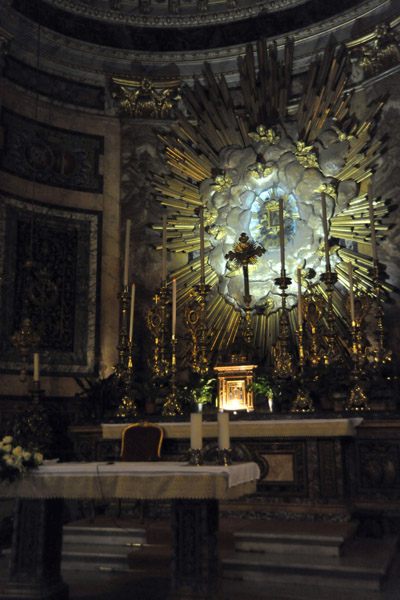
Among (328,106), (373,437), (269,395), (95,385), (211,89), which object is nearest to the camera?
(373,437)

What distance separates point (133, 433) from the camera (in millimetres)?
6145

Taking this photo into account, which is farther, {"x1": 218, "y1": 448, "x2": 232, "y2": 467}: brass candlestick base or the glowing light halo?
the glowing light halo

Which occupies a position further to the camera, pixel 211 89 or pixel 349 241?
pixel 211 89

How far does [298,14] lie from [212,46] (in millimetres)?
1365

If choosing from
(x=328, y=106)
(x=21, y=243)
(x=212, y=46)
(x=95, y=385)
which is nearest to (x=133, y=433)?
(x=95, y=385)

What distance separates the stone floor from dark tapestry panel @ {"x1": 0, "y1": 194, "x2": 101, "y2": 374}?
333 centimetres

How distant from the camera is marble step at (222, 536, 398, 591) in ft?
14.1

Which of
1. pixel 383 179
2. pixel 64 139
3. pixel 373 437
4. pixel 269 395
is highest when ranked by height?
pixel 64 139

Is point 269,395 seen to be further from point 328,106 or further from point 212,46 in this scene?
point 212,46

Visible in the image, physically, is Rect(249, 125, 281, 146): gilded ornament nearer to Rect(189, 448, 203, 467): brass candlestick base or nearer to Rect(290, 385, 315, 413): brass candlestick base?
Rect(290, 385, 315, 413): brass candlestick base

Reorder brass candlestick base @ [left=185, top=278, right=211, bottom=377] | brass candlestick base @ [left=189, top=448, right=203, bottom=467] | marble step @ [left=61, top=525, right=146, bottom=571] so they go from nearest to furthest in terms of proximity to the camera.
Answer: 1. brass candlestick base @ [left=189, top=448, right=203, bottom=467]
2. marble step @ [left=61, top=525, right=146, bottom=571]
3. brass candlestick base @ [left=185, top=278, right=211, bottom=377]

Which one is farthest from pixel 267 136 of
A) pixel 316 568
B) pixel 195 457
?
pixel 316 568

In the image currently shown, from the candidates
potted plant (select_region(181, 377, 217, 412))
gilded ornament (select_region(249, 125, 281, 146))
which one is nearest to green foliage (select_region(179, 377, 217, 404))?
potted plant (select_region(181, 377, 217, 412))

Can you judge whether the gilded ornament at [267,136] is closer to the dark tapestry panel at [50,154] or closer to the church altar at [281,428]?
the dark tapestry panel at [50,154]
